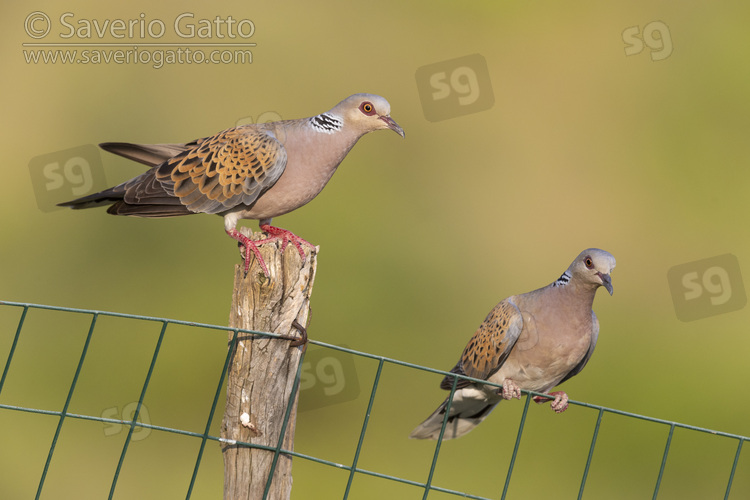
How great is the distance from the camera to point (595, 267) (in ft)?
14.3

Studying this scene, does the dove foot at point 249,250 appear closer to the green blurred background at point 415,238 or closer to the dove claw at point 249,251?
the dove claw at point 249,251

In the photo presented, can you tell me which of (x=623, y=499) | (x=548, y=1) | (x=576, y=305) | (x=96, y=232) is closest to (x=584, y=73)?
(x=548, y=1)

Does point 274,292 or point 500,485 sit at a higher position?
point 274,292

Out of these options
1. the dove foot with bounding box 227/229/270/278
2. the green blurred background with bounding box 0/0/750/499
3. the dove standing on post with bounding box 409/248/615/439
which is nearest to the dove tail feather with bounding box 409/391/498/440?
the dove standing on post with bounding box 409/248/615/439

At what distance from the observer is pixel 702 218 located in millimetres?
10258

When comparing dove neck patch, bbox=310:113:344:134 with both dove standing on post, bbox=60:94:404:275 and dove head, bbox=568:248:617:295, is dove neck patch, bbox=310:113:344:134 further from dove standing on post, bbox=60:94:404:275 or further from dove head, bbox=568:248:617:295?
dove head, bbox=568:248:617:295

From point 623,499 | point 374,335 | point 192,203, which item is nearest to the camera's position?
point 192,203

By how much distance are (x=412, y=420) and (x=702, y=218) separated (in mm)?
4454

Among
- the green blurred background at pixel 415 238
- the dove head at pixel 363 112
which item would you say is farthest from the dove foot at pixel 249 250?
the green blurred background at pixel 415 238

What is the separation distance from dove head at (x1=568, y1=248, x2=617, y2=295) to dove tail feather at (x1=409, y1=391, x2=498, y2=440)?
904 mm

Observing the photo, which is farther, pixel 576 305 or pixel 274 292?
pixel 576 305

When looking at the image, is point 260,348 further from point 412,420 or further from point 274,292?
A: point 412,420

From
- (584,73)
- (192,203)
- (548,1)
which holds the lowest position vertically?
(192,203)

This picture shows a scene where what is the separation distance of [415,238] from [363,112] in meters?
5.60
